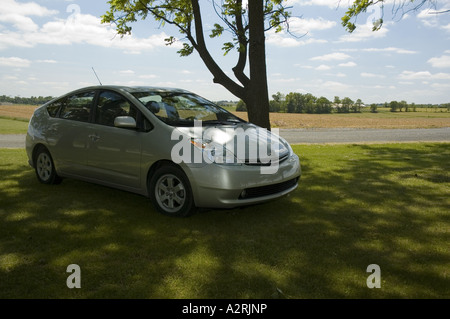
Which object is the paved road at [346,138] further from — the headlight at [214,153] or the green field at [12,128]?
the headlight at [214,153]

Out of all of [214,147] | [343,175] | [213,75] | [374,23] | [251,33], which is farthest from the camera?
[374,23]

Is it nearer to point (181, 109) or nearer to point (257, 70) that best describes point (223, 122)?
point (181, 109)

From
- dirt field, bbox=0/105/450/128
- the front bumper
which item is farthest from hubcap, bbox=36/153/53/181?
dirt field, bbox=0/105/450/128

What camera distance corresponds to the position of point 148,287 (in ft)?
9.61

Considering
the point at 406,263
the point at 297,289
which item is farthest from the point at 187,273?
the point at 406,263

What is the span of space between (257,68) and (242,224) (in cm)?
487

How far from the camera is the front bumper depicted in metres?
4.22

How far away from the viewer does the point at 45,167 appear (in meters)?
6.24

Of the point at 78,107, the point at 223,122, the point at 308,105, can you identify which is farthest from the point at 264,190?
the point at 308,105

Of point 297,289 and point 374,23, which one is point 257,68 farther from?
point 374,23

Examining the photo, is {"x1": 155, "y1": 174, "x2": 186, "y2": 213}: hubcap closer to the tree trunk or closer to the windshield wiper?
the windshield wiper

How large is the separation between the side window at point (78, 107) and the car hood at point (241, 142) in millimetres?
1842

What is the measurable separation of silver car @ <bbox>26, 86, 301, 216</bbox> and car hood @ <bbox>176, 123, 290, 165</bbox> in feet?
0.04

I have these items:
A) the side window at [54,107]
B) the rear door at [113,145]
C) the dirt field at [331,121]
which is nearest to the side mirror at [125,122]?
the rear door at [113,145]
